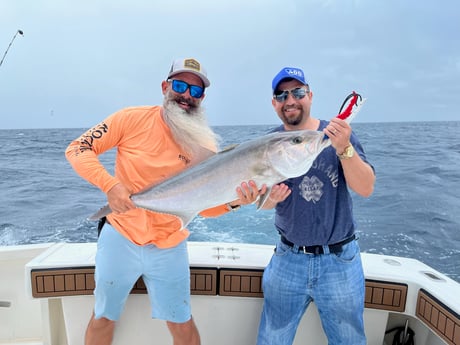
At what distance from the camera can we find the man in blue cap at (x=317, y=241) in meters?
1.97

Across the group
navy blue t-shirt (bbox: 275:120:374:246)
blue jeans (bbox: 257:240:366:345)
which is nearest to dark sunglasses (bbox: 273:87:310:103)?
navy blue t-shirt (bbox: 275:120:374:246)

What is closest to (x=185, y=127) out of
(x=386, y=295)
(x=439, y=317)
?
(x=386, y=295)

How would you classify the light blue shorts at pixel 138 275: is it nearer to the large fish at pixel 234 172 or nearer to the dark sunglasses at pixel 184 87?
the large fish at pixel 234 172

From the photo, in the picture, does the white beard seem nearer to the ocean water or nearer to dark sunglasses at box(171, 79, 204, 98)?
dark sunglasses at box(171, 79, 204, 98)

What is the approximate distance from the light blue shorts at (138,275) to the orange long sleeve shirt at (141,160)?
0.21 ft

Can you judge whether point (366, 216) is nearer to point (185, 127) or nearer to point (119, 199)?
point (185, 127)

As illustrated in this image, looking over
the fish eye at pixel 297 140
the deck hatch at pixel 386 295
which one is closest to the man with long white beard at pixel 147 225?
the fish eye at pixel 297 140

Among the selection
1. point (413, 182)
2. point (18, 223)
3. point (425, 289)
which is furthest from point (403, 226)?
point (18, 223)

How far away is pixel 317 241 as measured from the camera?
6.52 ft

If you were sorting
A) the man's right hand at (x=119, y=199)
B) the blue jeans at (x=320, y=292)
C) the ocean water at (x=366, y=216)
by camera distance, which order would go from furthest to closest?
the ocean water at (x=366, y=216), the blue jeans at (x=320, y=292), the man's right hand at (x=119, y=199)

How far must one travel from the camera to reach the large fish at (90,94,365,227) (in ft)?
5.65

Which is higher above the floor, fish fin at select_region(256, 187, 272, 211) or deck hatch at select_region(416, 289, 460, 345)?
fish fin at select_region(256, 187, 272, 211)

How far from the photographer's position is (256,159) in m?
1.78

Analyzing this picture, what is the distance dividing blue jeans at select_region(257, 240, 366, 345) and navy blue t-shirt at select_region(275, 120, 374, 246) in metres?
0.11
